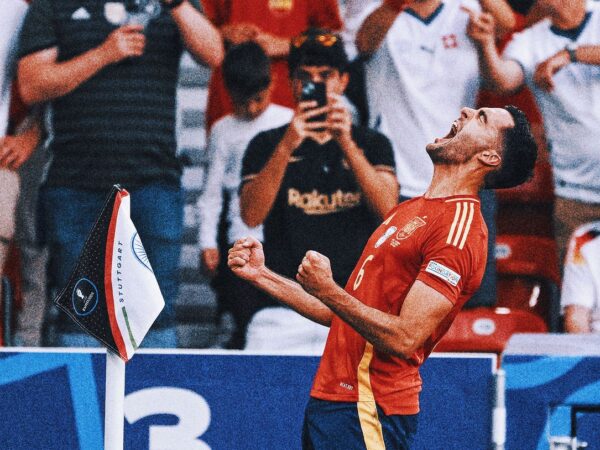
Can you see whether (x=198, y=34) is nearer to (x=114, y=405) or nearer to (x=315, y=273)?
(x=315, y=273)

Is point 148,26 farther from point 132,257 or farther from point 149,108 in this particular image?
point 132,257

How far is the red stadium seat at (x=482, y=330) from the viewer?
5.82 m

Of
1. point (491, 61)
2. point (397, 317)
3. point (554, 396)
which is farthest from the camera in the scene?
point (491, 61)

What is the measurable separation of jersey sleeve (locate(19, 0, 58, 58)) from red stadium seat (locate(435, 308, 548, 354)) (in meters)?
2.47

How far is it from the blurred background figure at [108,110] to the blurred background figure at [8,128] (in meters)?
0.16

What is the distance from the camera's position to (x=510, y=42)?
6477 mm

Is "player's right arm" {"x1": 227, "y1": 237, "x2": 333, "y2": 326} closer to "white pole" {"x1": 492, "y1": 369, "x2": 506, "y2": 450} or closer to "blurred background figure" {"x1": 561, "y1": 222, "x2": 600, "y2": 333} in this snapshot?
"white pole" {"x1": 492, "y1": 369, "x2": 506, "y2": 450}

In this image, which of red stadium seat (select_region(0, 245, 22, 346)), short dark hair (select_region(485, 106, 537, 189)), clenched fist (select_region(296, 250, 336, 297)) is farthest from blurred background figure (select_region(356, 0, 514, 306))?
clenched fist (select_region(296, 250, 336, 297))

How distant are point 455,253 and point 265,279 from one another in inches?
25.3

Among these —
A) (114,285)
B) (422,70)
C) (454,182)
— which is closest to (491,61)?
(422,70)

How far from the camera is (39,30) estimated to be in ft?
19.9

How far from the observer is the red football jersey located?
12.1 ft

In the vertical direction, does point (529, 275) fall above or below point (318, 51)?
below

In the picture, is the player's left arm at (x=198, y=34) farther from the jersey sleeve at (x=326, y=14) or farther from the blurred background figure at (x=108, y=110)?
the jersey sleeve at (x=326, y=14)
